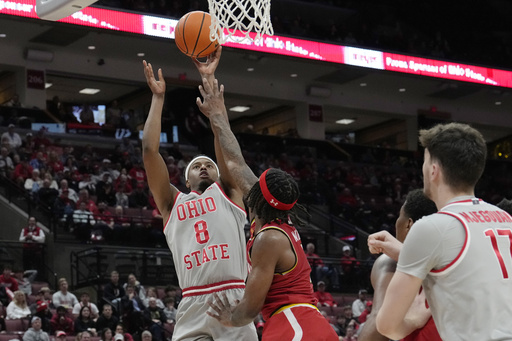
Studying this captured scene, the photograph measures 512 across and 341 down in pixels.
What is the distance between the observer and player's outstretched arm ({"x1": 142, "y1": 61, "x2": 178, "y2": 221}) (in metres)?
5.57

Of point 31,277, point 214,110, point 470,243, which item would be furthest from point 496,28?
point 470,243

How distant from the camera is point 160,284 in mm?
15547

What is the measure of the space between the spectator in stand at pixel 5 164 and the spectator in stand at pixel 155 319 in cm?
546

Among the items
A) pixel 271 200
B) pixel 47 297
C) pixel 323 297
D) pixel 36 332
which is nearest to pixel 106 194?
pixel 47 297

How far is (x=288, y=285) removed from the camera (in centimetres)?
456

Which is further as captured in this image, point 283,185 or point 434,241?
point 283,185

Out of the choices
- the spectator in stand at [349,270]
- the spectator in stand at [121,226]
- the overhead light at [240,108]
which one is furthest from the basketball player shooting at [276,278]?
the overhead light at [240,108]

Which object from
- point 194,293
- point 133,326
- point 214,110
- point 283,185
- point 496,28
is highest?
point 496,28

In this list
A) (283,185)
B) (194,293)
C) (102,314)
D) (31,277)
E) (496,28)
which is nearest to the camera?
(283,185)

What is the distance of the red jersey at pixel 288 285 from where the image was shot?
4543 mm

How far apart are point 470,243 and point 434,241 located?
147 millimetres

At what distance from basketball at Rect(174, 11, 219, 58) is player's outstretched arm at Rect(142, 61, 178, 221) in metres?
0.42

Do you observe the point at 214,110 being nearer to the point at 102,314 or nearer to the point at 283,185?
the point at 283,185

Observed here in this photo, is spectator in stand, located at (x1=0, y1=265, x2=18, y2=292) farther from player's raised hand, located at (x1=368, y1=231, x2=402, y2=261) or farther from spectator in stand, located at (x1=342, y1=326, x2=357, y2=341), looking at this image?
player's raised hand, located at (x1=368, y1=231, x2=402, y2=261)
